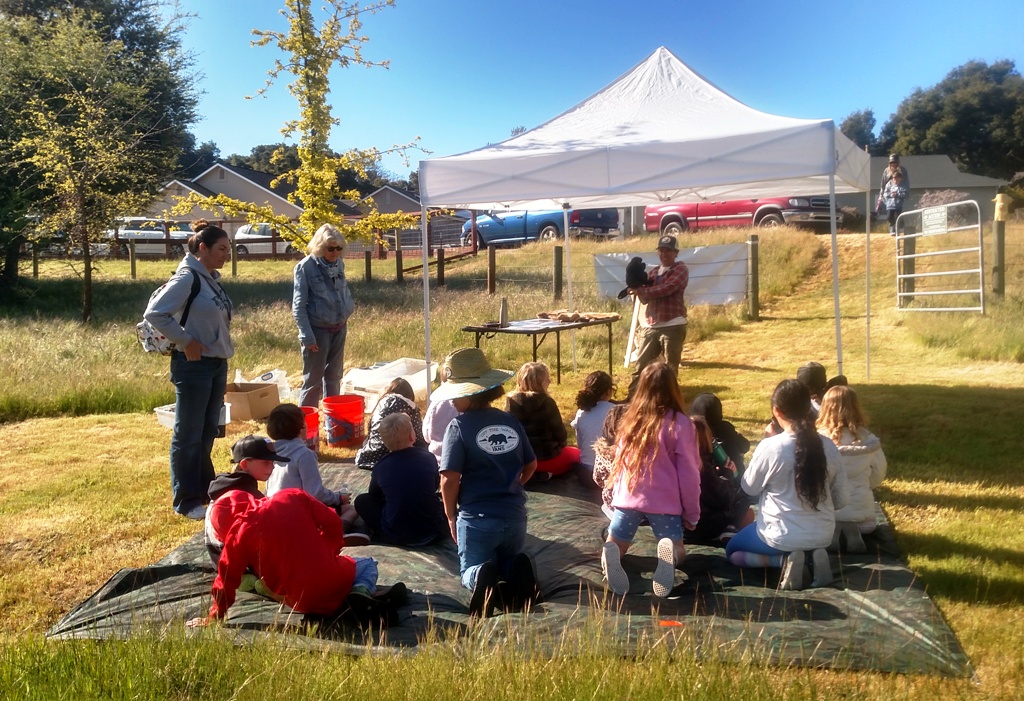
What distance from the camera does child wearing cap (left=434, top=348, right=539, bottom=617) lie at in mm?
3898

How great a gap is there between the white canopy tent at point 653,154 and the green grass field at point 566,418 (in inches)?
76.0

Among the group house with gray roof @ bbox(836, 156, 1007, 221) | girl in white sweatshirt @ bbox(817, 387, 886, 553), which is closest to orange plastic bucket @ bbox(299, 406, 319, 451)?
girl in white sweatshirt @ bbox(817, 387, 886, 553)

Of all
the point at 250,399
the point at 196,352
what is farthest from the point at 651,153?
the point at 250,399

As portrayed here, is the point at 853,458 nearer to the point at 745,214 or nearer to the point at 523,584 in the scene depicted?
the point at 523,584

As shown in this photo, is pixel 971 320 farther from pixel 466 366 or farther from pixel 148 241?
pixel 148 241

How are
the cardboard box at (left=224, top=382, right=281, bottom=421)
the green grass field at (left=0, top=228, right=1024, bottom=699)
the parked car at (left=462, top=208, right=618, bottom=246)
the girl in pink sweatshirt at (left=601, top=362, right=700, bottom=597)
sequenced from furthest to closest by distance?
the parked car at (left=462, top=208, right=618, bottom=246), the cardboard box at (left=224, top=382, right=281, bottom=421), the girl in pink sweatshirt at (left=601, top=362, right=700, bottom=597), the green grass field at (left=0, top=228, right=1024, bottom=699)

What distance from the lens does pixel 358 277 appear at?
25.1 meters

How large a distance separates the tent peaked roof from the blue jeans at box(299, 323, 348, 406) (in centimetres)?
143

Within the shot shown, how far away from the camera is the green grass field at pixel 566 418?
9.35ft

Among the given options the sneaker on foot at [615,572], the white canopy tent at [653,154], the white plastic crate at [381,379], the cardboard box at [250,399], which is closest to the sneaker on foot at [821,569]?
the sneaker on foot at [615,572]

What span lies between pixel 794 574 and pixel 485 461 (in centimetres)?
153

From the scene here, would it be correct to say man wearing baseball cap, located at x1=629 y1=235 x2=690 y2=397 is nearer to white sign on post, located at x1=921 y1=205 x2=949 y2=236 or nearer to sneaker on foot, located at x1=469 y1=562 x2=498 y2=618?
sneaker on foot, located at x1=469 y1=562 x2=498 y2=618

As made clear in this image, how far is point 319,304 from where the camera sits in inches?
268

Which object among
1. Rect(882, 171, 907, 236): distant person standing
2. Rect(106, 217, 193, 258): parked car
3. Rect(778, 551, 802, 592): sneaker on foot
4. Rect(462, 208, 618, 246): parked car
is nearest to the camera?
Rect(778, 551, 802, 592): sneaker on foot
